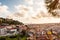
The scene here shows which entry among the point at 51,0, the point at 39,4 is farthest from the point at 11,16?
the point at 51,0

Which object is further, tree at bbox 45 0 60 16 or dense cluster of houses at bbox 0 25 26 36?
tree at bbox 45 0 60 16

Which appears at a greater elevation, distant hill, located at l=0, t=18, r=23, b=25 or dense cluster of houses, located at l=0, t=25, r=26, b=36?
distant hill, located at l=0, t=18, r=23, b=25

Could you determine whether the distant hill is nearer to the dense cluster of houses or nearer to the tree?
the dense cluster of houses

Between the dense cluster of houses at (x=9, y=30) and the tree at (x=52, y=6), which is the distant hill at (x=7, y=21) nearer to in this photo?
the dense cluster of houses at (x=9, y=30)

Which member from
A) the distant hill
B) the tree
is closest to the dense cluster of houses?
the distant hill

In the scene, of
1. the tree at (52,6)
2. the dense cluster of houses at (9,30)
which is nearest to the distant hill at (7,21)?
the dense cluster of houses at (9,30)

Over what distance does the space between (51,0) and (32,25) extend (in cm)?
48

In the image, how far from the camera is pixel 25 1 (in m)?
2.89

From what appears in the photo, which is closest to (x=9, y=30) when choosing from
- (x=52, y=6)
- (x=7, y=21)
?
(x=7, y=21)

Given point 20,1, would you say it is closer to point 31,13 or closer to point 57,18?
point 31,13

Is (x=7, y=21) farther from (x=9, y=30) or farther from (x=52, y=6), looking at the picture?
(x=52, y=6)

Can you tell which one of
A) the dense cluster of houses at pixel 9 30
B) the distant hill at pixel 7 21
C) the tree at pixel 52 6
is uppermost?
the tree at pixel 52 6

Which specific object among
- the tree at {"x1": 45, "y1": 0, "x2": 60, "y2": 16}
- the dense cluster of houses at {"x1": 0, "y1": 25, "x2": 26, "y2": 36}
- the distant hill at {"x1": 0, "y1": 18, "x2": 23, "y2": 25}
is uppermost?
the tree at {"x1": 45, "y1": 0, "x2": 60, "y2": 16}

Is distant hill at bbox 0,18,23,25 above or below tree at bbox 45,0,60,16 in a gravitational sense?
below
